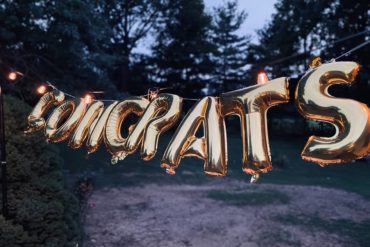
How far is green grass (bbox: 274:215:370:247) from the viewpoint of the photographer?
710 centimetres

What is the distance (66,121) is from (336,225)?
6.77 m

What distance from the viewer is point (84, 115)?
318 cm

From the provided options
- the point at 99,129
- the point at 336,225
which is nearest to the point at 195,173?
the point at 336,225

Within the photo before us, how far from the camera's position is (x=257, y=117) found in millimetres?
2275

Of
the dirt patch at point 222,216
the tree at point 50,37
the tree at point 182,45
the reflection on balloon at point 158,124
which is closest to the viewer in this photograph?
the reflection on balloon at point 158,124

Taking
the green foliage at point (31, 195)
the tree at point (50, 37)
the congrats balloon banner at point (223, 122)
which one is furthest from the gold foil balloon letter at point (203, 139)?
the tree at point (50, 37)

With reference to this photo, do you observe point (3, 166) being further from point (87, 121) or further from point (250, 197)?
point (250, 197)

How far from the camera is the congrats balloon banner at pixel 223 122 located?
1.98m

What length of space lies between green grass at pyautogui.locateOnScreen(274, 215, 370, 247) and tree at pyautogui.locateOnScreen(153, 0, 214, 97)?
1857 centimetres

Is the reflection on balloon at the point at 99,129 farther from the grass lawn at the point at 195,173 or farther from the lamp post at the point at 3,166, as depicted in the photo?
the grass lawn at the point at 195,173

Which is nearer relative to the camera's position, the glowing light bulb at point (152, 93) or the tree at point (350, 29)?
the glowing light bulb at point (152, 93)

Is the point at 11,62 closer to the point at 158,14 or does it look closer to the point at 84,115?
the point at 84,115

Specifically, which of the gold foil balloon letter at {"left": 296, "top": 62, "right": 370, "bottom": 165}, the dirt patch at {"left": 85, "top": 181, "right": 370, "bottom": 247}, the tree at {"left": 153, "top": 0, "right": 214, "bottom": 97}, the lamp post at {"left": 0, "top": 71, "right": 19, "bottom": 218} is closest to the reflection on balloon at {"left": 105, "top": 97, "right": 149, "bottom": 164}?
the gold foil balloon letter at {"left": 296, "top": 62, "right": 370, "bottom": 165}

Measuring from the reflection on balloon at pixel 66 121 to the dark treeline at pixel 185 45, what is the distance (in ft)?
20.6
